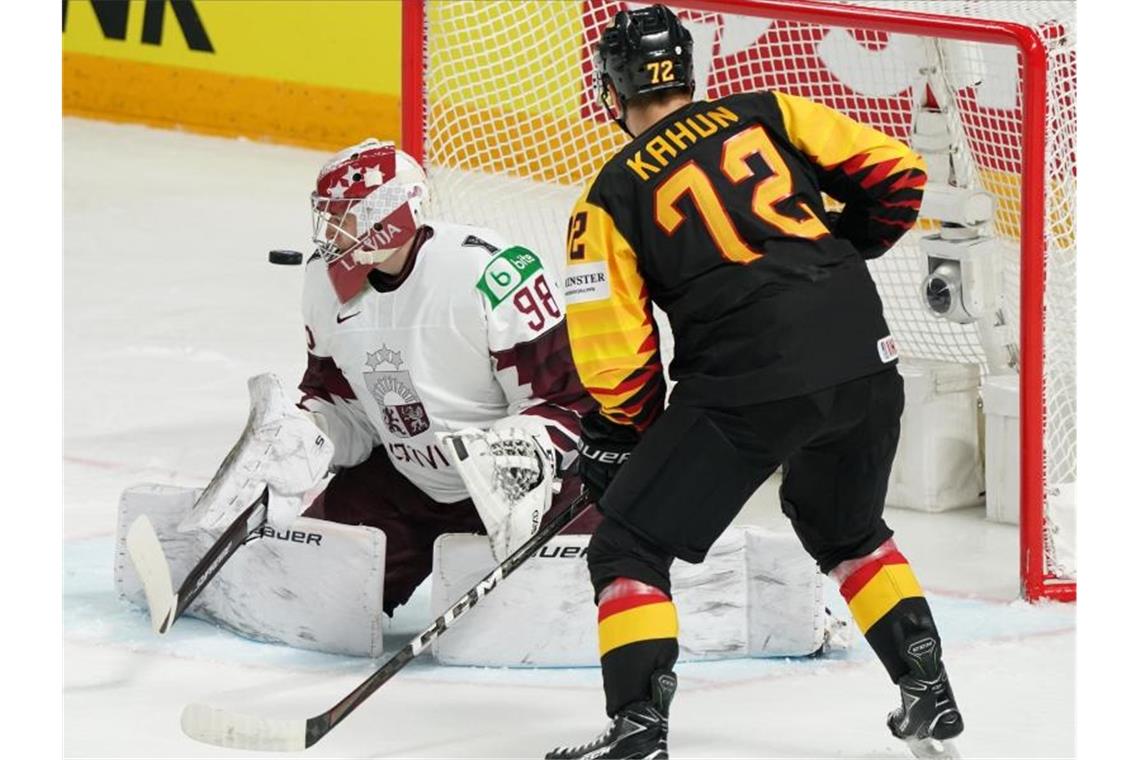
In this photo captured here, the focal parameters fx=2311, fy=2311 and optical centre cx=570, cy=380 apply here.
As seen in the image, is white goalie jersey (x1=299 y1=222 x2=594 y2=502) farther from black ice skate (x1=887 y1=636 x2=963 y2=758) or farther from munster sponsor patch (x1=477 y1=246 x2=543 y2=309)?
black ice skate (x1=887 y1=636 x2=963 y2=758)

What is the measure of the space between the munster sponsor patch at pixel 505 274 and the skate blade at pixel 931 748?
101 centimetres

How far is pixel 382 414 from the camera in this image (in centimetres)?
400

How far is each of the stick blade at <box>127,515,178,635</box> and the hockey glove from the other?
0.87 m

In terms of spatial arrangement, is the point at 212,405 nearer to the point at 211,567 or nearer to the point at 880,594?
the point at 211,567

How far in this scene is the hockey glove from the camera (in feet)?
10.9

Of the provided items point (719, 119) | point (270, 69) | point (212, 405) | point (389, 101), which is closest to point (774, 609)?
point (719, 119)

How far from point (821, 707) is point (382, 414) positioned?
0.92 meters

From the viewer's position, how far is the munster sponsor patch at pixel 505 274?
385cm

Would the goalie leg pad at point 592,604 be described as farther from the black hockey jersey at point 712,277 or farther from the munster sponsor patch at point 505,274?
A: the black hockey jersey at point 712,277

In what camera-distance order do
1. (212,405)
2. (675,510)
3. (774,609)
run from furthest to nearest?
(212,405) < (774,609) < (675,510)

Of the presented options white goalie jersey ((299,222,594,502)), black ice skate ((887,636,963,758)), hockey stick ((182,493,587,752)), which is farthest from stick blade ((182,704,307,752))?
black ice skate ((887,636,963,758))

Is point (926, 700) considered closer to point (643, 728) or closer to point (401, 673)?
point (643, 728)

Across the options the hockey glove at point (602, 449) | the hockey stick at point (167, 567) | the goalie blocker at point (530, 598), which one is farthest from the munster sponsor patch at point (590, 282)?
the hockey stick at point (167, 567)

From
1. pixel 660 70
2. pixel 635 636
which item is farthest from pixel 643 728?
pixel 660 70
